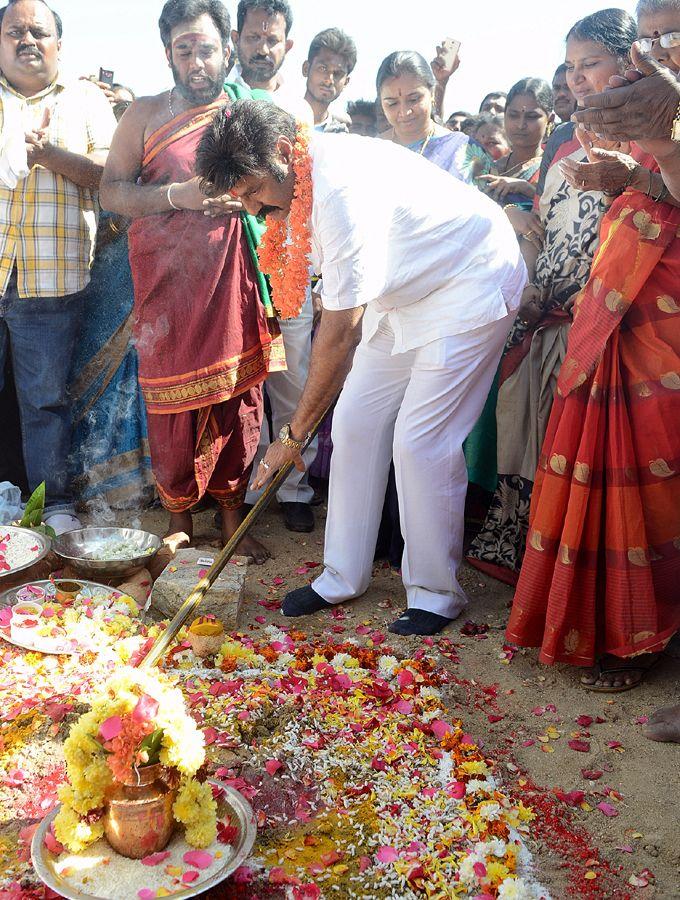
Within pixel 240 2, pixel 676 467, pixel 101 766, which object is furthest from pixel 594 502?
pixel 240 2

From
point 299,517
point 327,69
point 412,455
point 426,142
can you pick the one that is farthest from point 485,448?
point 327,69

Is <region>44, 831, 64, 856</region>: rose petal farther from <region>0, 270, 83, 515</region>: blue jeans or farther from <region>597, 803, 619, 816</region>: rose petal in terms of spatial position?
<region>0, 270, 83, 515</region>: blue jeans

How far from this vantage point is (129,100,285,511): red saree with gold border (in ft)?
15.1

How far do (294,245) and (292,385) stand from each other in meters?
1.66

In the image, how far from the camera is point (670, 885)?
249 cm

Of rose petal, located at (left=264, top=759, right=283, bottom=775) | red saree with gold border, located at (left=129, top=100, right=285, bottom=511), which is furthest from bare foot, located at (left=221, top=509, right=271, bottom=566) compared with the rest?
rose petal, located at (left=264, top=759, right=283, bottom=775)

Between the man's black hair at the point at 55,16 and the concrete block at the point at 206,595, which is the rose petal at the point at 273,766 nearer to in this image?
the concrete block at the point at 206,595

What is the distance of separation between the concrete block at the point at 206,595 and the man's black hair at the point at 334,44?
3.78 metres

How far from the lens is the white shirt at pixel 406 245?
3.40 metres

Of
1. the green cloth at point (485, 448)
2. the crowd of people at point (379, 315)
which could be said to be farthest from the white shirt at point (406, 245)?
the green cloth at point (485, 448)

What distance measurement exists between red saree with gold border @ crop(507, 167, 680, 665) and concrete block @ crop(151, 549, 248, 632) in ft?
4.29

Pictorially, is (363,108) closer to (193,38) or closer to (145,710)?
(193,38)

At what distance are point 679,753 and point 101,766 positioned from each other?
1.92 metres

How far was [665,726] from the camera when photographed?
315cm
